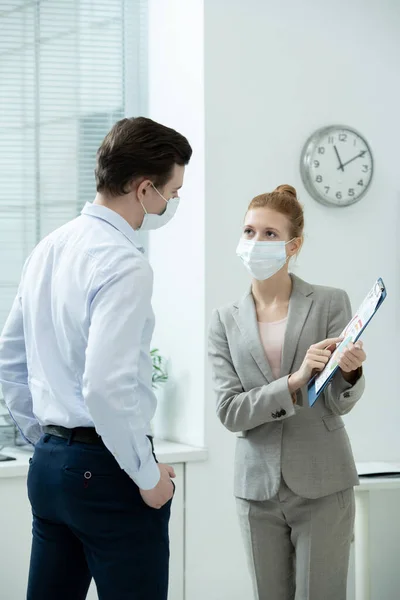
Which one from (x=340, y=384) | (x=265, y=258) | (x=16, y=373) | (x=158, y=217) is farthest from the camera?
(x=265, y=258)

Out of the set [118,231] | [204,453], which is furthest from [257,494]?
[204,453]

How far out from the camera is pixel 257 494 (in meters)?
2.11

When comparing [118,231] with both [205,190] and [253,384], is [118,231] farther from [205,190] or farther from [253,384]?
[205,190]

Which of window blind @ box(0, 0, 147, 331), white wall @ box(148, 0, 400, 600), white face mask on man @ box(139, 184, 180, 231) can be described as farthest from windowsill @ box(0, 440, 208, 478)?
white face mask on man @ box(139, 184, 180, 231)

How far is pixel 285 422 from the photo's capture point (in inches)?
84.7

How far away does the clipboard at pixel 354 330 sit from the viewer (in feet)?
5.80

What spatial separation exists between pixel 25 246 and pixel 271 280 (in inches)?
65.9

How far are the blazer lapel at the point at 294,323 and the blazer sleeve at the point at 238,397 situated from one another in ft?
0.26

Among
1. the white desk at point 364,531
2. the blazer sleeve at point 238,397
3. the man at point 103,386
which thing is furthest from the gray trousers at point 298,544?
the white desk at point 364,531

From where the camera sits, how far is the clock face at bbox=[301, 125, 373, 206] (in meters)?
3.45

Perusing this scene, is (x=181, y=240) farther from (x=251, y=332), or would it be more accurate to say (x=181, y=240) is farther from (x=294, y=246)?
(x=251, y=332)

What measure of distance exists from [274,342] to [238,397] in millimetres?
173

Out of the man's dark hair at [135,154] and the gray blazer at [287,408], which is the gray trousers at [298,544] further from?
the man's dark hair at [135,154]

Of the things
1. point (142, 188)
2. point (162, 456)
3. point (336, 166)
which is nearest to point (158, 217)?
point (142, 188)
